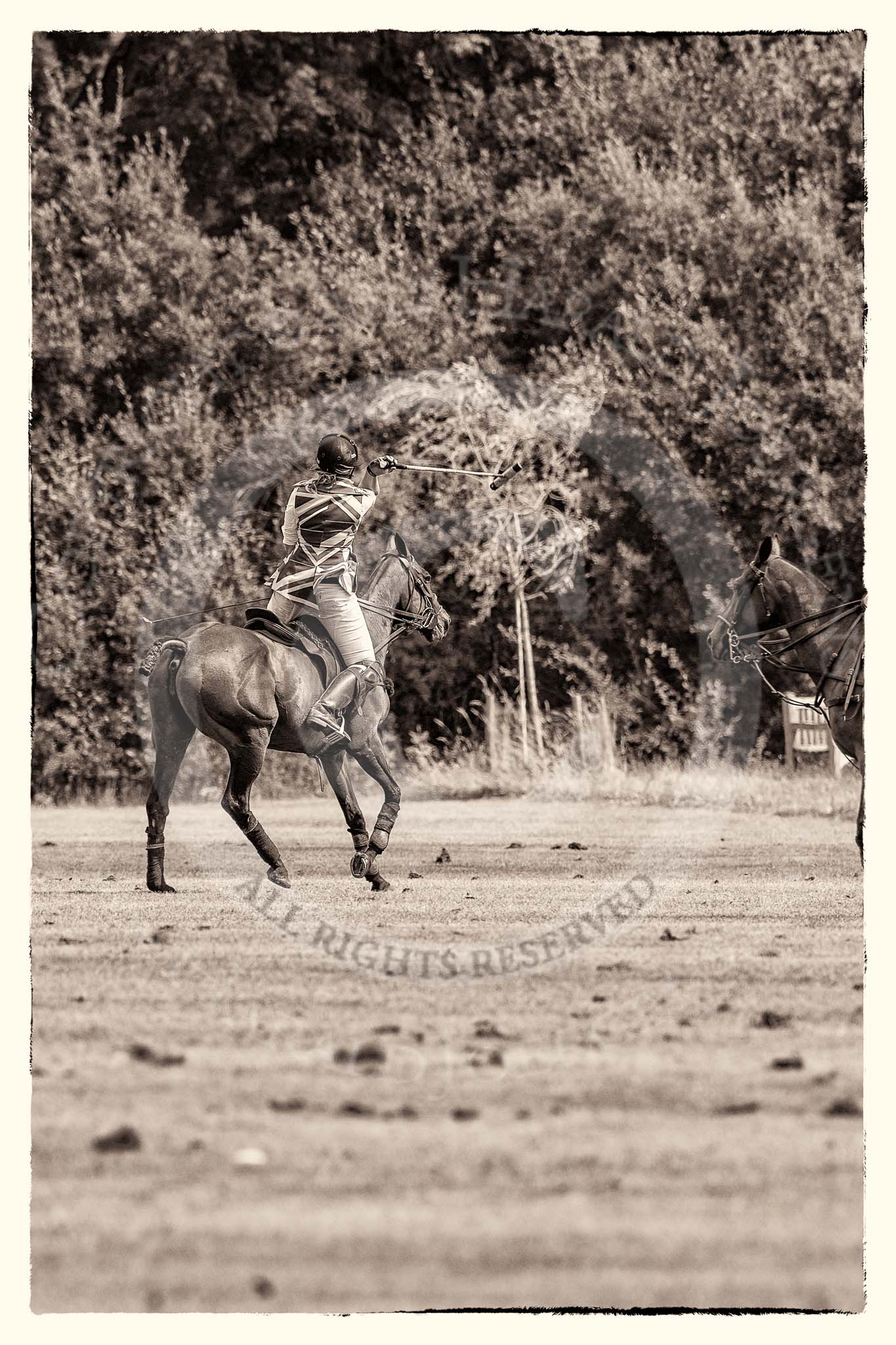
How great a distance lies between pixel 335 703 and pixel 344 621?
0.54 meters

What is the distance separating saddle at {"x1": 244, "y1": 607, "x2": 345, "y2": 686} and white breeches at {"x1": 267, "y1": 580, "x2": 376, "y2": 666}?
63mm

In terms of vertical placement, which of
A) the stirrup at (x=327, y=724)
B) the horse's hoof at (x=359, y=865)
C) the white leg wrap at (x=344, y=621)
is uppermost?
the white leg wrap at (x=344, y=621)

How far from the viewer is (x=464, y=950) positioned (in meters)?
9.08

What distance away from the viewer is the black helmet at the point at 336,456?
36.2 ft

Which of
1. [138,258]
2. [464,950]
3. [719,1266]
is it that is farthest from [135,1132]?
[138,258]

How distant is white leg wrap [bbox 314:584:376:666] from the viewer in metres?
11.3

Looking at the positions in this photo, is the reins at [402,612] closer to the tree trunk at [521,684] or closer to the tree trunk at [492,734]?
the tree trunk at [492,734]

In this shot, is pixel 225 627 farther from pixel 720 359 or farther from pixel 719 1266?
pixel 720 359

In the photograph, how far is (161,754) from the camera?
37.1 feet

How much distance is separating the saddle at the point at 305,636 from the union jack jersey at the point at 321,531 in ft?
0.72

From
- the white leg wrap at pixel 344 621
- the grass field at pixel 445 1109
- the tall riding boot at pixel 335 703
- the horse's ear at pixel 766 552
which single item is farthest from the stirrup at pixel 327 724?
the horse's ear at pixel 766 552

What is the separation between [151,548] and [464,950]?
11359 mm

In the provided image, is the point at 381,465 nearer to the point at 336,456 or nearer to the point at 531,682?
the point at 336,456

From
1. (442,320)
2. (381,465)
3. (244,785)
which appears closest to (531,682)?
(442,320)
